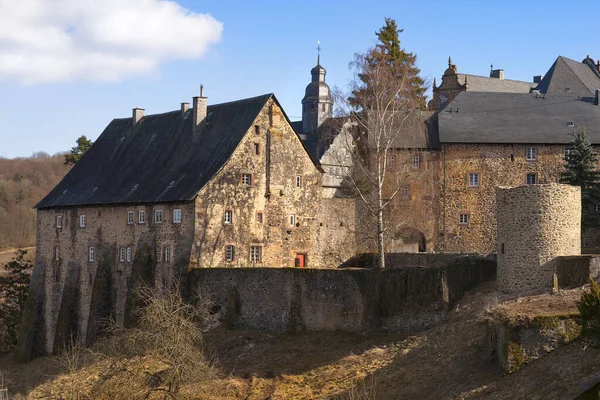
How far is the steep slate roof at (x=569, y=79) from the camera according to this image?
225ft

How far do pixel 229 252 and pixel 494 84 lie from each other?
134 feet

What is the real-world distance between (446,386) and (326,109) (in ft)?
157

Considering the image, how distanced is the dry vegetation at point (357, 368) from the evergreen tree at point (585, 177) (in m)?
11.8

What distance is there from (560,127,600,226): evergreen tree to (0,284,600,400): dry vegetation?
11823mm

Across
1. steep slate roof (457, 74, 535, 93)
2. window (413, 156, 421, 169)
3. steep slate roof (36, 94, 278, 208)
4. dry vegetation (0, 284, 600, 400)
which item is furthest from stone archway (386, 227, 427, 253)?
steep slate roof (457, 74, 535, 93)

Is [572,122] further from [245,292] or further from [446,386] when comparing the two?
[446,386]

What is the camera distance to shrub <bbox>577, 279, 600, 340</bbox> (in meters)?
23.7

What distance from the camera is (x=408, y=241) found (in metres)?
49.2

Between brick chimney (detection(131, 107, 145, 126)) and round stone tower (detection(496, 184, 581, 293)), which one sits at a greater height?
brick chimney (detection(131, 107, 145, 126))

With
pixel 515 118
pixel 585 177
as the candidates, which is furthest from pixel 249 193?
pixel 515 118

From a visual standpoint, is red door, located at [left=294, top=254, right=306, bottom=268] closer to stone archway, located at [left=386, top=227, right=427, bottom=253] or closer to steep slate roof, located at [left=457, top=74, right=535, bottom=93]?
stone archway, located at [left=386, top=227, right=427, bottom=253]

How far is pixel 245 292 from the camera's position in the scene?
38312mm

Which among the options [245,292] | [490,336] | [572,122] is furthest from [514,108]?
[490,336]

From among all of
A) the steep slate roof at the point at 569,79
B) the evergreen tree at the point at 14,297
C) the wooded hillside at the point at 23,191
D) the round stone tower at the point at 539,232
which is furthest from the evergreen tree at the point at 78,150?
the round stone tower at the point at 539,232
